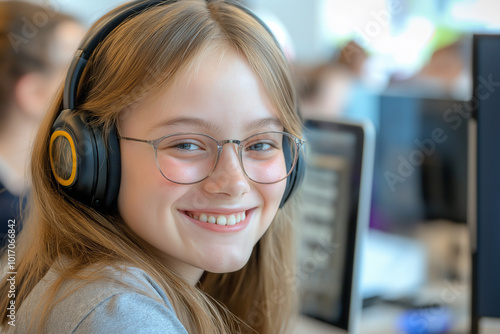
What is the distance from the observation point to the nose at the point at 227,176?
2.55 ft

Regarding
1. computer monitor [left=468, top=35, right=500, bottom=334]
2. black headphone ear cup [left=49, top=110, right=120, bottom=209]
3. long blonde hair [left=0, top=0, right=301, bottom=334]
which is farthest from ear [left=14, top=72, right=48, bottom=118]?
computer monitor [left=468, top=35, right=500, bottom=334]

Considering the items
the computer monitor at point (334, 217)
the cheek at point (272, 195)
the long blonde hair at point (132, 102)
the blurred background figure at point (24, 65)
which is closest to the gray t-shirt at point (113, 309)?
the long blonde hair at point (132, 102)

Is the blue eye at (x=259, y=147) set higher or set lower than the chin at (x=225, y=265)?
higher

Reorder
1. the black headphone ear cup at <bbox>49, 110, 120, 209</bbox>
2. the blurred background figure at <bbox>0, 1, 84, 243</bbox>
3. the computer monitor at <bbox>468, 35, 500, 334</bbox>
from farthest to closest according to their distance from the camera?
the blurred background figure at <bbox>0, 1, 84, 243</bbox>, the computer monitor at <bbox>468, 35, 500, 334</bbox>, the black headphone ear cup at <bbox>49, 110, 120, 209</bbox>

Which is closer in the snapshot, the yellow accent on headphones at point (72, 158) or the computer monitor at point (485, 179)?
the yellow accent on headphones at point (72, 158)

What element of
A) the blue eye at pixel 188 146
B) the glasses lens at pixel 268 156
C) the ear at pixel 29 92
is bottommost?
the blue eye at pixel 188 146

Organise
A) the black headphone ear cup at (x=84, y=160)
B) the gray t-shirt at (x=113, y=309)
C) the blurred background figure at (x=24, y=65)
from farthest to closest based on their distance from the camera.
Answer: the blurred background figure at (x=24, y=65), the black headphone ear cup at (x=84, y=160), the gray t-shirt at (x=113, y=309)

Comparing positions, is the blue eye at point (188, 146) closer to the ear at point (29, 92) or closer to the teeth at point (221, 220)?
the teeth at point (221, 220)

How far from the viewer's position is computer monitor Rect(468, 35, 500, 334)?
969 millimetres

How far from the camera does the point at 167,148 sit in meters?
0.77

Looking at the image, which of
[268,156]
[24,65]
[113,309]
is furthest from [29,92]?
[113,309]

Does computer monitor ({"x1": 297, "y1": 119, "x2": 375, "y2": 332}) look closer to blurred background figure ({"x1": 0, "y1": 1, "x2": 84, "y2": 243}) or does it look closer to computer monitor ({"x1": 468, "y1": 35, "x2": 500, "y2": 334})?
computer monitor ({"x1": 468, "y1": 35, "x2": 500, "y2": 334})

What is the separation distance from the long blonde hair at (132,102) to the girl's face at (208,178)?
24mm

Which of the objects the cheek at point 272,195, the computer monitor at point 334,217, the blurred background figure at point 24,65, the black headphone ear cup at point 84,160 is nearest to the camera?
the black headphone ear cup at point 84,160
